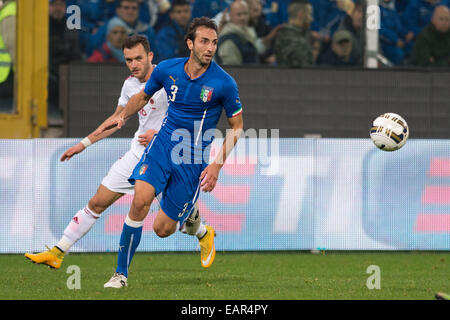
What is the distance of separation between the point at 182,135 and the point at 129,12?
16.2ft

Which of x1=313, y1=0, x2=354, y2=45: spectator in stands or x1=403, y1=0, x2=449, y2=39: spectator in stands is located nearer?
x1=313, y1=0, x2=354, y2=45: spectator in stands

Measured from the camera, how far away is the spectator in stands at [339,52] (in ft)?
42.5

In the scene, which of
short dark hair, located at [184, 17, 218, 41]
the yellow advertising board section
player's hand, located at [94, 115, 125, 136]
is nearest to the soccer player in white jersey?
player's hand, located at [94, 115, 125, 136]

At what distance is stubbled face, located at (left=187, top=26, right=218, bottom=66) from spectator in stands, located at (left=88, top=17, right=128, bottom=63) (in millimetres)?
4807

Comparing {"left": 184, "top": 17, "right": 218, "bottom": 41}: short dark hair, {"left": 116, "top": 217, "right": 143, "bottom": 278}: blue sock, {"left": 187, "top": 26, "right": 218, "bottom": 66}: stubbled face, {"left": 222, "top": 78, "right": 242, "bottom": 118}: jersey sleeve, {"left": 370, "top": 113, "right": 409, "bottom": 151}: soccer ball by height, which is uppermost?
{"left": 184, "top": 17, "right": 218, "bottom": 41}: short dark hair

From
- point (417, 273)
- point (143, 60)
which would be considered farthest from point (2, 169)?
point (417, 273)

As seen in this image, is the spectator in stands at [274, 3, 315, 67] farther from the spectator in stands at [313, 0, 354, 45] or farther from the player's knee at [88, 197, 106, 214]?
the player's knee at [88, 197, 106, 214]

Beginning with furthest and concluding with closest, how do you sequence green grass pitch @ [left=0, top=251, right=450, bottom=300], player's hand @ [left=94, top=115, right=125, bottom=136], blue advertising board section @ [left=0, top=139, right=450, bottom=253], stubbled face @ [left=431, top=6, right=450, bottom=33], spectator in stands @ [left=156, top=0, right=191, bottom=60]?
stubbled face @ [left=431, top=6, right=450, bottom=33]
spectator in stands @ [left=156, top=0, right=191, bottom=60]
blue advertising board section @ [left=0, top=139, right=450, bottom=253]
player's hand @ [left=94, top=115, right=125, bottom=136]
green grass pitch @ [left=0, top=251, right=450, bottom=300]

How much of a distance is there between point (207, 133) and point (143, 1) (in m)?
5.15

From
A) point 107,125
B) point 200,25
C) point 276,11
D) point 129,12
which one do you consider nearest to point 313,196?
point 276,11

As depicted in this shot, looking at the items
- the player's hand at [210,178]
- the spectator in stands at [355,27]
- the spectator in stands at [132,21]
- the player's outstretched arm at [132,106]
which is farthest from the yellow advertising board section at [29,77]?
the player's hand at [210,178]

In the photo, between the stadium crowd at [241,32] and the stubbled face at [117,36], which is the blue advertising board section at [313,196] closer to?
the stadium crowd at [241,32]

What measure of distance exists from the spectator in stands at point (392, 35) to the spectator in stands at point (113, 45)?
13.0ft

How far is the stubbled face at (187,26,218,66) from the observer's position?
7.57 m
